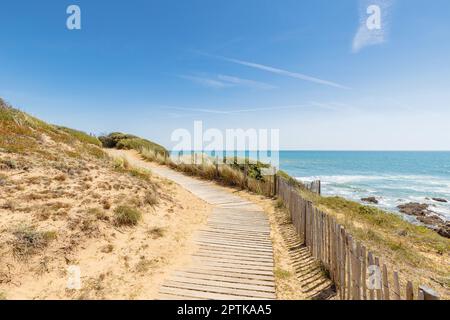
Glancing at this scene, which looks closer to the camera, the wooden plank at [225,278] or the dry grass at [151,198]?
the wooden plank at [225,278]

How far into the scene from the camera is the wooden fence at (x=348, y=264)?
2.87 meters

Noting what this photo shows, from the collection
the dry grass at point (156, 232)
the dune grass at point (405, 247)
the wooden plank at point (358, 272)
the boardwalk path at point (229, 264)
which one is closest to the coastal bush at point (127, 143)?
the boardwalk path at point (229, 264)

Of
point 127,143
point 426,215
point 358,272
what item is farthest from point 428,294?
point 127,143

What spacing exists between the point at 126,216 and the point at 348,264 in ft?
17.9

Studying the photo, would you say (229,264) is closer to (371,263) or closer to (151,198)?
(371,263)

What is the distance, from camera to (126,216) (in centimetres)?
648

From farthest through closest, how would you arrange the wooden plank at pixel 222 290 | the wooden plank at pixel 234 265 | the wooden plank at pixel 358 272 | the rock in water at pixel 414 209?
the rock in water at pixel 414 209, the wooden plank at pixel 234 265, the wooden plank at pixel 222 290, the wooden plank at pixel 358 272

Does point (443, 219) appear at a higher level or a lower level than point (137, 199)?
lower

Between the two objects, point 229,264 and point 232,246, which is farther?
point 232,246

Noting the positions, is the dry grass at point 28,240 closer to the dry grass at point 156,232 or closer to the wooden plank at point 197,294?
the dry grass at point 156,232

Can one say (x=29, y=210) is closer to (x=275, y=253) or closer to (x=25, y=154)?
(x=25, y=154)
